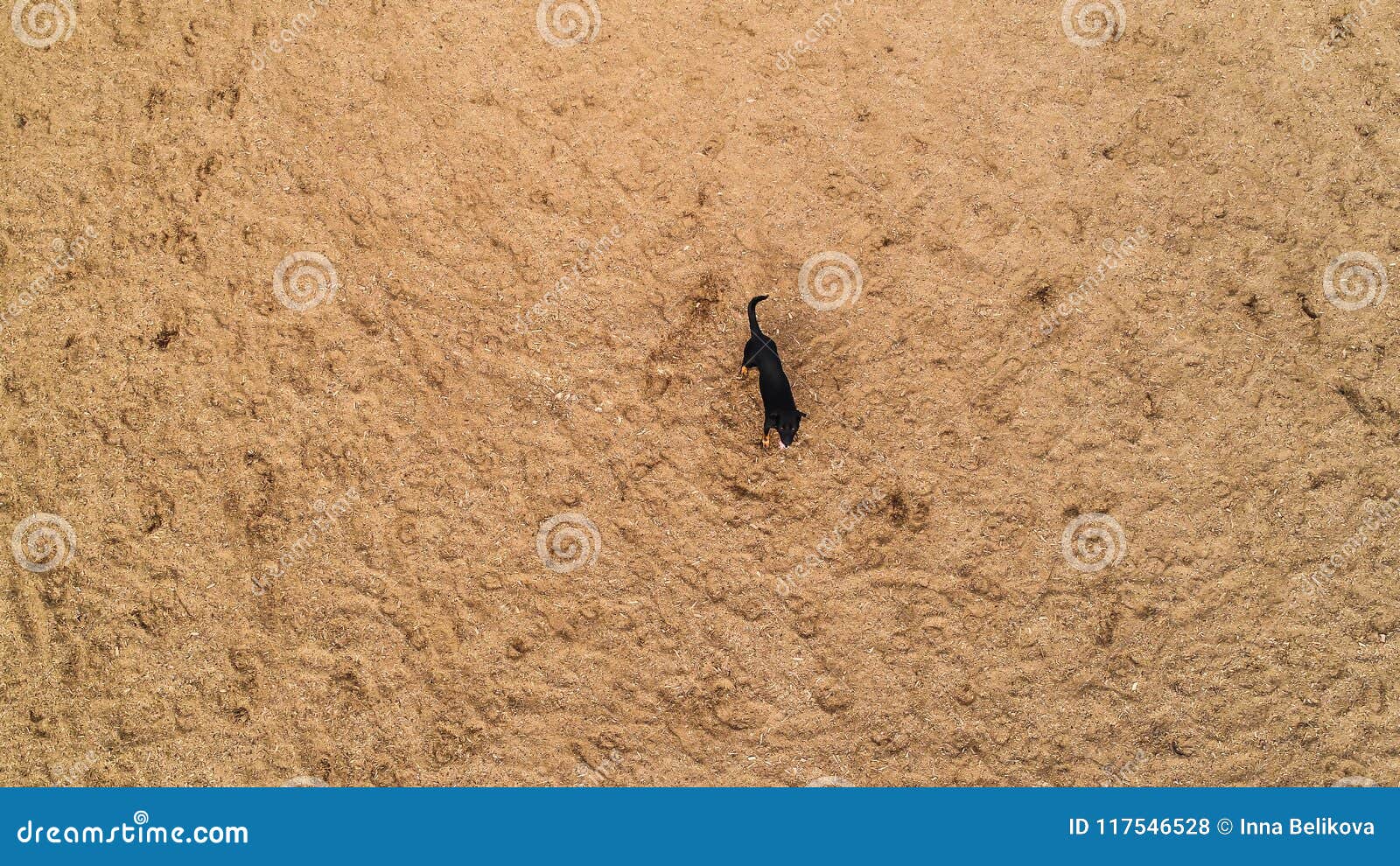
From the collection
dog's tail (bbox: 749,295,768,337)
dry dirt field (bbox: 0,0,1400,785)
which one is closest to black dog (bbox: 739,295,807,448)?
dog's tail (bbox: 749,295,768,337)

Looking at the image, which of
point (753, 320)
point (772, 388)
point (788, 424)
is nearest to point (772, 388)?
point (772, 388)

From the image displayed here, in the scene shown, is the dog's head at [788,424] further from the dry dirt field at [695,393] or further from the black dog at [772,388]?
the dry dirt field at [695,393]

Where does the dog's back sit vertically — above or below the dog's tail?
below

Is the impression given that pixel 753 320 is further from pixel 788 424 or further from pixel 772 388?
pixel 788 424

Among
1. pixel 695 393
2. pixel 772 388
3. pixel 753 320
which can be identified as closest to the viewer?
pixel 772 388

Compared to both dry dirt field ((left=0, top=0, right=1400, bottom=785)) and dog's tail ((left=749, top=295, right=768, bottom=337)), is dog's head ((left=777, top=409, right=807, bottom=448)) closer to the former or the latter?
dry dirt field ((left=0, top=0, right=1400, bottom=785))

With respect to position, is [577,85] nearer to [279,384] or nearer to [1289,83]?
[279,384]

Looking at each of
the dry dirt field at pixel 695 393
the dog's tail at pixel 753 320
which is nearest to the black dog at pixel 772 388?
the dog's tail at pixel 753 320

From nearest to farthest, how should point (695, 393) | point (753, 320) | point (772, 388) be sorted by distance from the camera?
point (772, 388) → point (753, 320) → point (695, 393)
